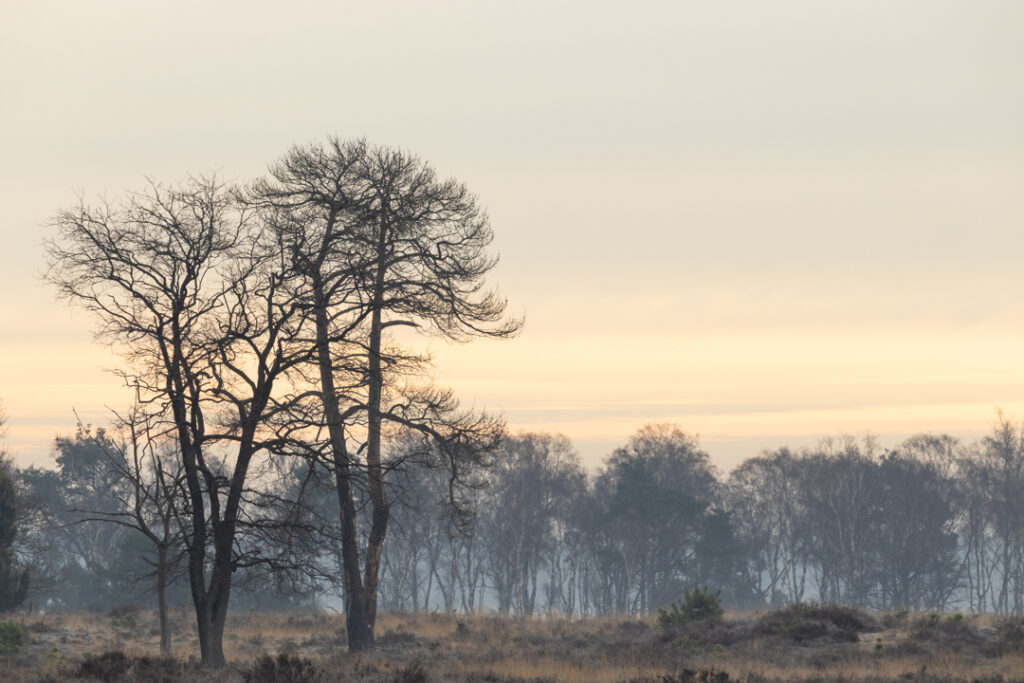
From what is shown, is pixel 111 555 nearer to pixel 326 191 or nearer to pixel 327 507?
pixel 327 507

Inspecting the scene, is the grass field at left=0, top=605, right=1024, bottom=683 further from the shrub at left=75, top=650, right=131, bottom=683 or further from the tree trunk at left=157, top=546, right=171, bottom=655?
the tree trunk at left=157, top=546, right=171, bottom=655

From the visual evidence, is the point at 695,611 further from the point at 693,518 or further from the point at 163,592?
the point at 693,518

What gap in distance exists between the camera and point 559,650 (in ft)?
90.8

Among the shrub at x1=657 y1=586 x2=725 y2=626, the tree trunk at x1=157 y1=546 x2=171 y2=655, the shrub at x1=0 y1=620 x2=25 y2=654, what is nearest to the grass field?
the shrub at x1=0 y1=620 x2=25 y2=654

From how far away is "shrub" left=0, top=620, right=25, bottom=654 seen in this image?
27.2 m

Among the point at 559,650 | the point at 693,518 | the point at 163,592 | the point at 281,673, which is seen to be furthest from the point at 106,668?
the point at 693,518

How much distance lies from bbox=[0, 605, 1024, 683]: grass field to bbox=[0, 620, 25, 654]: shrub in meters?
0.22

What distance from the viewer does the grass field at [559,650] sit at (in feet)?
63.5

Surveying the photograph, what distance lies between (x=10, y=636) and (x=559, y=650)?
1438 centimetres

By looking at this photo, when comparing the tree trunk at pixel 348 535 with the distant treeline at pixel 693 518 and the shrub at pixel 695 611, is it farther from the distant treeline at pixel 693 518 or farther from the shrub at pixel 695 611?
the distant treeline at pixel 693 518

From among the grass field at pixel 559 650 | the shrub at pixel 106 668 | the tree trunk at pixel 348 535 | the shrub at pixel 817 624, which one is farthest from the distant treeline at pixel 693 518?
the shrub at pixel 106 668

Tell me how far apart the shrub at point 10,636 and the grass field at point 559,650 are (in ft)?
0.72

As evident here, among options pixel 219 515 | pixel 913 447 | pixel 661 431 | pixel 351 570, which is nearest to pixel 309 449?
pixel 219 515

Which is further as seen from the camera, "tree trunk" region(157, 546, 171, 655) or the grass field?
"tree trunk" region(157, 546, 171, 655)
